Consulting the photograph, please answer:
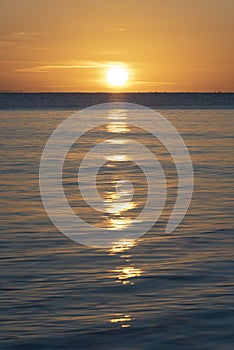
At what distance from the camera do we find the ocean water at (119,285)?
9.77 meters

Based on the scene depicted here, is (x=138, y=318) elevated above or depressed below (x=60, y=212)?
below

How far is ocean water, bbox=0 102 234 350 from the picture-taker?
9.77 m

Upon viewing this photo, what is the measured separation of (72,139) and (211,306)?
37816mm

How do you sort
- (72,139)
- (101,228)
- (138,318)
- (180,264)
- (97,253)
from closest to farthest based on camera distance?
(138,318), (180,264), (97,253), (101,228), (72,139)

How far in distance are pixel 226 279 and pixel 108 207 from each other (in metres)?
7.90

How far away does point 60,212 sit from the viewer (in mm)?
18250

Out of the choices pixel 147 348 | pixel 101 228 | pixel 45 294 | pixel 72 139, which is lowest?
pixel 147 348

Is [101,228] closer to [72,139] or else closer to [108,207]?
[108,207]

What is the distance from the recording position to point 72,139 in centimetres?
4825

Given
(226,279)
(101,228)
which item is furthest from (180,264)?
(101,228)

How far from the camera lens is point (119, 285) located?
1193 cm

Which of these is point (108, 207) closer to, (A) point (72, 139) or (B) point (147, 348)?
(B) point (147, 348)

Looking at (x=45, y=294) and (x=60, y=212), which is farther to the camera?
(x=60, y=212)

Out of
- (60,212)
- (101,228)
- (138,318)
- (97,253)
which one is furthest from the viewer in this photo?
(60,212)
